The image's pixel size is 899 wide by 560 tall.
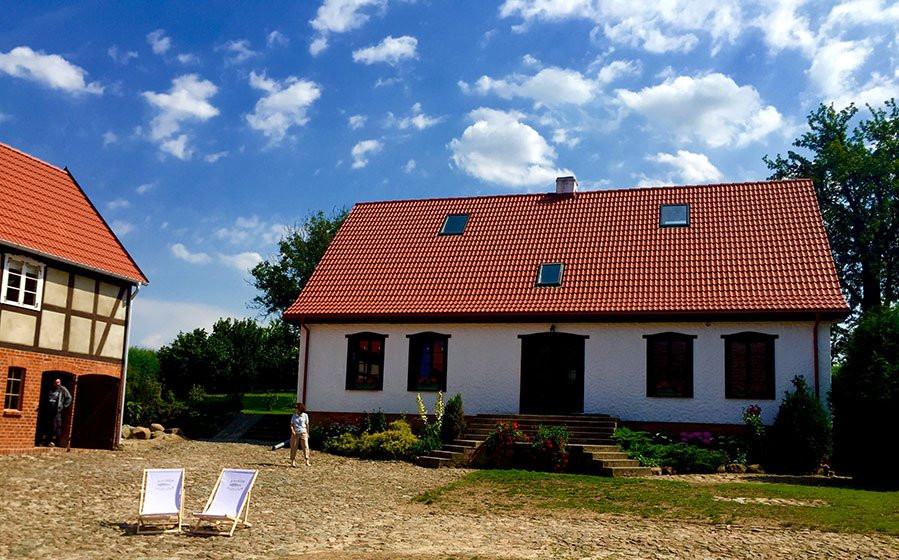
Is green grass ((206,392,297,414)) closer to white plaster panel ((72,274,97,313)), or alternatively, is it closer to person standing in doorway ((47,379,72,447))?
white plaster panel ((72,274,97,313))

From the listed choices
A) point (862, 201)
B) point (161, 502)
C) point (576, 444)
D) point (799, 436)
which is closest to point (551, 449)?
point (576, 444)

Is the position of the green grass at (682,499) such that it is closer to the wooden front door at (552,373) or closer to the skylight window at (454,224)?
the wooden front door at (552,373)

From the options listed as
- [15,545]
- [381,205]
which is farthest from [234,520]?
[381,205]

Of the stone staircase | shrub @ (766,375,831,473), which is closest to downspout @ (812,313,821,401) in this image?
shrub @ (766,375,831,473)

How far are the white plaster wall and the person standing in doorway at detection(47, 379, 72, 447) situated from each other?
21.8 ft

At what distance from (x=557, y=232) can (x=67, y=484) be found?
52.8 ft

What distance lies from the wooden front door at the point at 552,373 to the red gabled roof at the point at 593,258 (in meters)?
1.01

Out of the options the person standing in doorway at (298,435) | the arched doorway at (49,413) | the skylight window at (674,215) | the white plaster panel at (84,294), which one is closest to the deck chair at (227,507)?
the person standing in doorway at (298,435)

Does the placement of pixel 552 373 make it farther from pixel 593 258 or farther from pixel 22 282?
pixel 22 282

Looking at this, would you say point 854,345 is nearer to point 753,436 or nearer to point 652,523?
point 753,436

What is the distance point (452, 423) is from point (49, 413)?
10394mm

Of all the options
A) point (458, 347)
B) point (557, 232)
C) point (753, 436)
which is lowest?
point (753, 436)

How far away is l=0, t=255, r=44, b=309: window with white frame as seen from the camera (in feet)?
63.8

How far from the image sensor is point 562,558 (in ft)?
33.1
